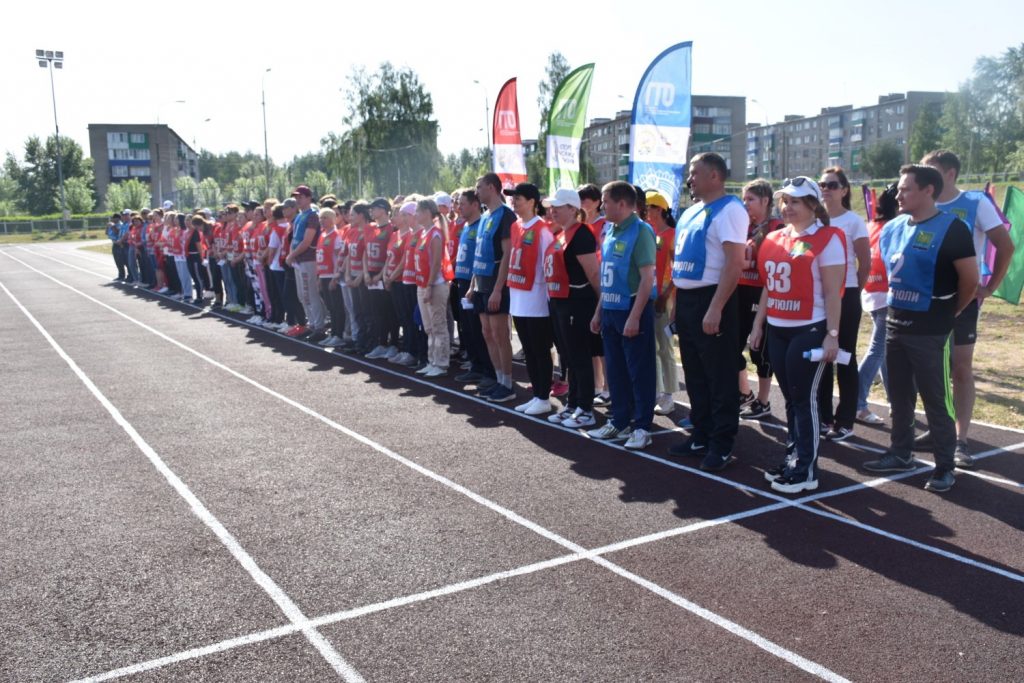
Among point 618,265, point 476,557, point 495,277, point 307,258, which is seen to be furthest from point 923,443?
point 307,258

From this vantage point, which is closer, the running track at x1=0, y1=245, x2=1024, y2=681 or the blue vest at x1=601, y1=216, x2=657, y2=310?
the running track at x1=0, y1=245, x2=1024, y2=681

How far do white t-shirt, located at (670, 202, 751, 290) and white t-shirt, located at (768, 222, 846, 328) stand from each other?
1.73ft

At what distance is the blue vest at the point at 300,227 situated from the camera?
13.5 m

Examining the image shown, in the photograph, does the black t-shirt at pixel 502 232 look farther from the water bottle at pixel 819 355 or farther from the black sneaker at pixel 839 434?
the water bottle at pixel 819 355

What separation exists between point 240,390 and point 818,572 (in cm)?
726

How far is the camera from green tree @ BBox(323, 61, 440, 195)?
66.1 meters

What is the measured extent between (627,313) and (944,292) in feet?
7.65

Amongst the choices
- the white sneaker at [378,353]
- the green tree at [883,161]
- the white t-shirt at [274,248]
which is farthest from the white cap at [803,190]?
the green tree at [883,161]

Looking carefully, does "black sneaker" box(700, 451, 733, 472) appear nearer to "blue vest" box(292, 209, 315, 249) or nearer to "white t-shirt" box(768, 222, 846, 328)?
"white t-shirt" box(768, 222, 846, 328)

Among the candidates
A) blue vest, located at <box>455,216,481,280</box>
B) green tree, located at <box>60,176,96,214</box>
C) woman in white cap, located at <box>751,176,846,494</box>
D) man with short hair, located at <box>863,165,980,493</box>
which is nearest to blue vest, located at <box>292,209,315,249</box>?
blue vest, located at <box>455,216,481,280</box>

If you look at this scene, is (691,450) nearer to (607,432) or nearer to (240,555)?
(607,432)

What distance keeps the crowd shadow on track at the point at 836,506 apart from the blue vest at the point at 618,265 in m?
1.25

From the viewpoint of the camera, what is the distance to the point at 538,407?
833 cm

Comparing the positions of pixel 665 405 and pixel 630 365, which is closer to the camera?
pixel 630 365
